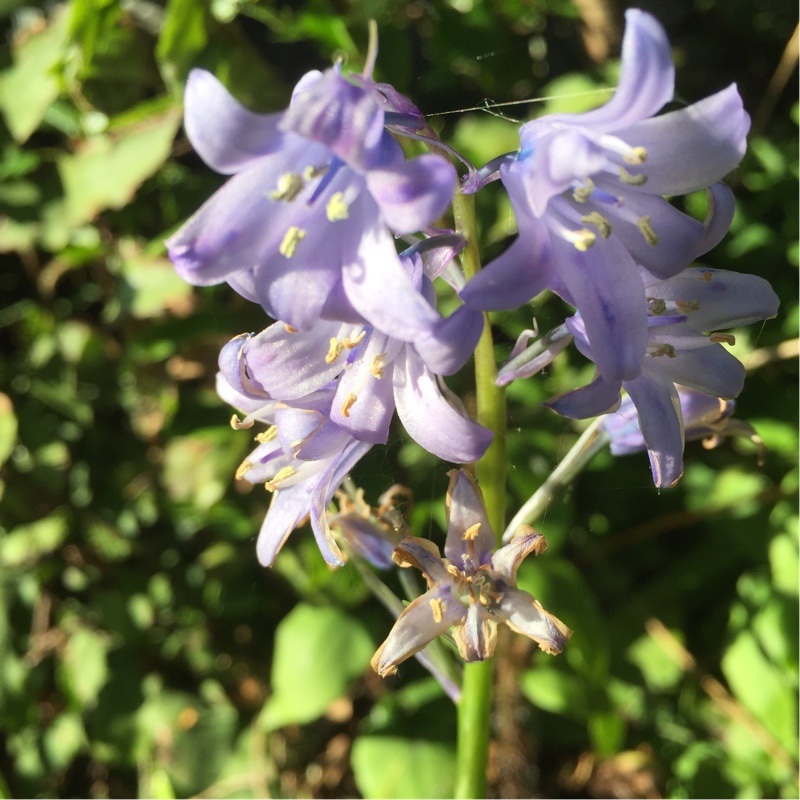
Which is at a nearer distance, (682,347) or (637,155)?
(637,155)

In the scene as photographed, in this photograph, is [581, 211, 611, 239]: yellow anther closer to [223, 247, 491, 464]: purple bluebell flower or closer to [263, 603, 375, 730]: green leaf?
[223, 247, 491, 464]: purple bluebell flower

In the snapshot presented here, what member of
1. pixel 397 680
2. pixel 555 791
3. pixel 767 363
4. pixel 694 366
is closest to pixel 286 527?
pixel 694 366

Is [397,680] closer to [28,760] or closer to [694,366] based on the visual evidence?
[28,760]

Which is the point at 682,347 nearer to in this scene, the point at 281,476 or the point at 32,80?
the point at 281,476

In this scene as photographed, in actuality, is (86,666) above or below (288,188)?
below

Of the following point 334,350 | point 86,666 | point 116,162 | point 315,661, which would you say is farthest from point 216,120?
point 86,666

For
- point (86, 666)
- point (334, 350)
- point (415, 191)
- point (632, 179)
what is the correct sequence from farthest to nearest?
1. point (86, 666)
2. point (334, 350)
3. point (632, 179)
4. point (415, 191)

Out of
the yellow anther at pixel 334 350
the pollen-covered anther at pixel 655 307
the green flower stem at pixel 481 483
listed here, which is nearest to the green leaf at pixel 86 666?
the green flower stem at pixel 481 483
